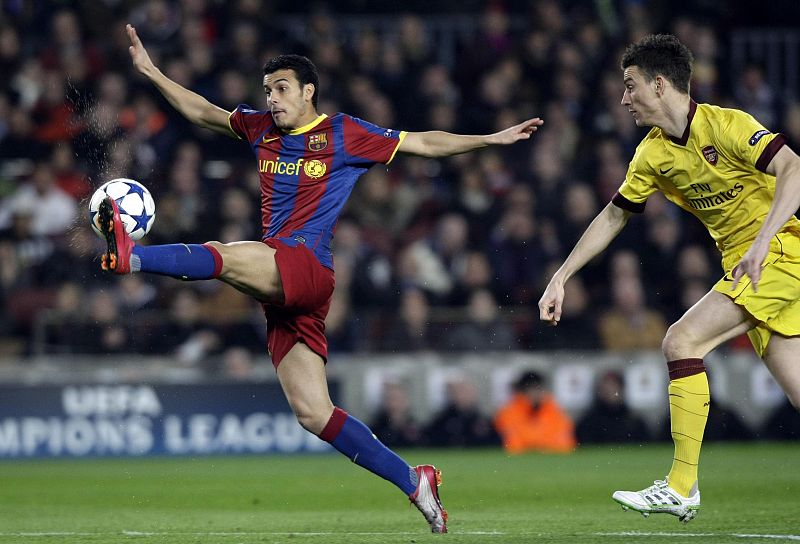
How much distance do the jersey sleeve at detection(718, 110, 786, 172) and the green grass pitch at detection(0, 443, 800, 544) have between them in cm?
167

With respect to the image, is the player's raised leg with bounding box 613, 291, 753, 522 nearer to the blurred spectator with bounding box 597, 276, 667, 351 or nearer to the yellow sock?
the yellow sock

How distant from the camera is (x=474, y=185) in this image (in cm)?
1378

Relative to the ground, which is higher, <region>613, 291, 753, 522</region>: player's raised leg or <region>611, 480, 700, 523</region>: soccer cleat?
<region>613, 291, 753, 522</region>: player's raised leg

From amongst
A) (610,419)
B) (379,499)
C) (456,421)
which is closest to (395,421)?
(456,421)

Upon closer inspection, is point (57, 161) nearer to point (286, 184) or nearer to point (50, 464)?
point (50, 464)

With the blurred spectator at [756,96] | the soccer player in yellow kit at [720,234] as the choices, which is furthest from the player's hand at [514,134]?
the blurred spectator at [756,96]

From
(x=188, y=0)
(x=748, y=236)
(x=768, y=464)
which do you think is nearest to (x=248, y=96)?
(x=188, y=0)

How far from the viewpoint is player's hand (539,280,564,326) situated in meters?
6.09

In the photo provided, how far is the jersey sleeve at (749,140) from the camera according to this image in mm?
5773

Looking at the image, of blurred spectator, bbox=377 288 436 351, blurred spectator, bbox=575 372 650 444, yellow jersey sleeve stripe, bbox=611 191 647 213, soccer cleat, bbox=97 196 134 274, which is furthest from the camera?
blurred spectator, bbox=377 288 436 351

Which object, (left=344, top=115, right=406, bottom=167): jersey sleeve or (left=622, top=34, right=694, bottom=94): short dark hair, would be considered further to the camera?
(left=344, top=115, right=406, bottom=167): jersey sleeve

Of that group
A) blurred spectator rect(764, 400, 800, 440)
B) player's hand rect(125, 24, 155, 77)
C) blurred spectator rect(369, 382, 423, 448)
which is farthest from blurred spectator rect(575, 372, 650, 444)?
player's hand rect(125, 24, 155, 77)

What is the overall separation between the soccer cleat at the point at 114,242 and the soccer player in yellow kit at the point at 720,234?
189 centimetres

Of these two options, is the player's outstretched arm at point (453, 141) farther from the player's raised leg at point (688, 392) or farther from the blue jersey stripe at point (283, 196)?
the player's raised leg at point (688, 392)
